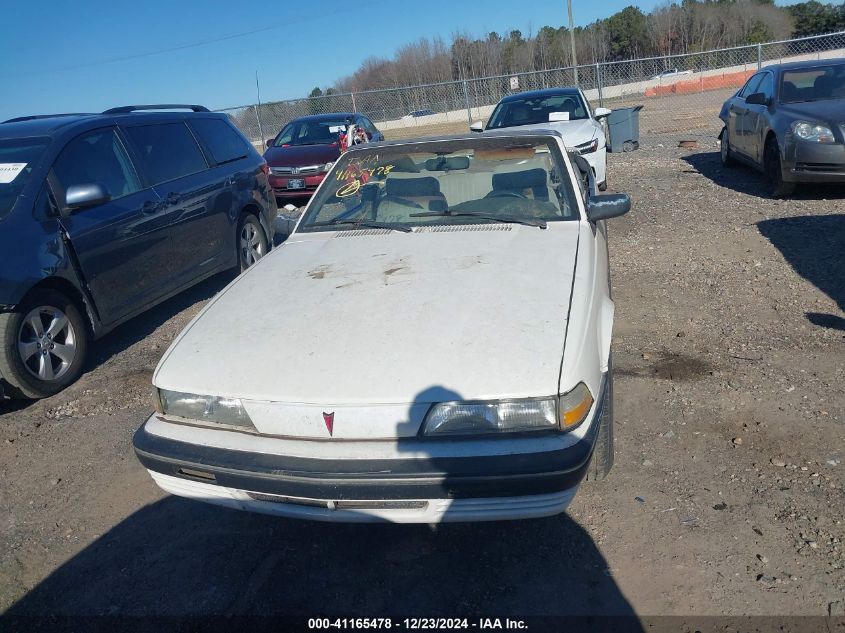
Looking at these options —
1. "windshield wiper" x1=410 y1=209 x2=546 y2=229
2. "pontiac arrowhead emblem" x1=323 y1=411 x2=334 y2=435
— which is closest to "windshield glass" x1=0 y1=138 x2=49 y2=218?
"windshield wiper" x1=410 y1=209 x2=546 y2=229

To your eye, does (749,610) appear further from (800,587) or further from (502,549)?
(502,549)

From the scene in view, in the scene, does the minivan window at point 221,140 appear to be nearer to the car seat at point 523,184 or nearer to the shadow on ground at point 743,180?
the car seat at point 523,184

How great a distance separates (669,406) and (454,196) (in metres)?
1.75

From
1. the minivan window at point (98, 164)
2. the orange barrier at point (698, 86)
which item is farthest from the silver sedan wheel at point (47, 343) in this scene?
the orange barrier at point (698, 86)

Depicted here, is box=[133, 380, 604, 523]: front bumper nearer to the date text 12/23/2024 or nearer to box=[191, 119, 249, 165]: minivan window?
the date text 12/23/2024

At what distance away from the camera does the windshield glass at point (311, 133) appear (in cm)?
1252

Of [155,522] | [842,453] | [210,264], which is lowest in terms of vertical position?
[842,453]

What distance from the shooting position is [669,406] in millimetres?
3809

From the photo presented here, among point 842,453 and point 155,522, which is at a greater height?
point 155,522

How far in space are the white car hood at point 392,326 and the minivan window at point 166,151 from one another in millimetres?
2600

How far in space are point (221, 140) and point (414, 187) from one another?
350cm

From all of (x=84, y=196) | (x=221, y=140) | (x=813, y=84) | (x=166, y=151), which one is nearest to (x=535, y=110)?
(x=813, y=84)

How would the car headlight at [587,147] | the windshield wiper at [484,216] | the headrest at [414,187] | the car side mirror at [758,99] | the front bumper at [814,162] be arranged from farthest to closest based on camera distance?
the car headlight at [587,147] < the car side mirror at [758,99] < the front bumper at [814,162] < the headrest at [414,187] < the windshield wiper at [484,216]

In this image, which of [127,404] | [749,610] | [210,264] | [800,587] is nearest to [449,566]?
[749,610]
